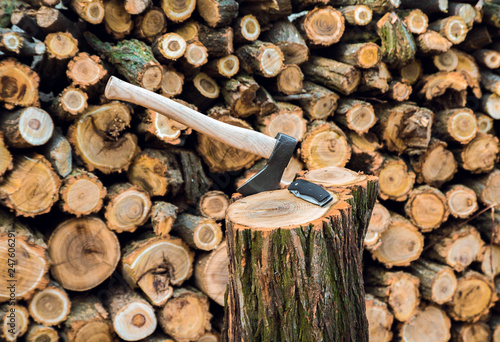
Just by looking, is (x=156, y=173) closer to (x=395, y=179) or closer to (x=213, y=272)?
(x=213, y=272)

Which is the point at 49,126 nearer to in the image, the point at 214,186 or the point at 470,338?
the point at 214,186

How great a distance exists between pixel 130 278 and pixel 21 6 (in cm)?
154

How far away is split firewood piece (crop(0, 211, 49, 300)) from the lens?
6.16ft

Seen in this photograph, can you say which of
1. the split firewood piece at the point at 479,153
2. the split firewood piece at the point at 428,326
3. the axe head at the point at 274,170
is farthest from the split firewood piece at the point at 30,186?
the split firewood piece at the point at 479,153

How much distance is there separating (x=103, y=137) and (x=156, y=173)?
34 cm

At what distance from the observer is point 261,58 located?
7.72 feet

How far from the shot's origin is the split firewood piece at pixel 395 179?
270 centimetres

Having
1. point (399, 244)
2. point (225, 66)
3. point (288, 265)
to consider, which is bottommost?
point (399, 244)

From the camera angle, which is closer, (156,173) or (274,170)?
(274,170)

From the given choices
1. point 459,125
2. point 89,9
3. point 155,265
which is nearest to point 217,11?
point 89,9

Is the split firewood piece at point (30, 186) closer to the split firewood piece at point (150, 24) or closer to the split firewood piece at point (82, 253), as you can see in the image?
the split firewood piece at point (82, 253)

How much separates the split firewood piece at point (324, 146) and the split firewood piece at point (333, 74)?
260mm

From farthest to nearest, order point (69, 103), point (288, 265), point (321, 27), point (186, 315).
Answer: point (321, 27) → point (186, 315) → point (69, 103) → point (288, 265)

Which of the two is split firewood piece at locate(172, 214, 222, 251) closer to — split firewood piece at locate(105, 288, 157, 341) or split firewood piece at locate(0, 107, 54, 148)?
split firewood piece at locate(105, 288, 157, 341)
